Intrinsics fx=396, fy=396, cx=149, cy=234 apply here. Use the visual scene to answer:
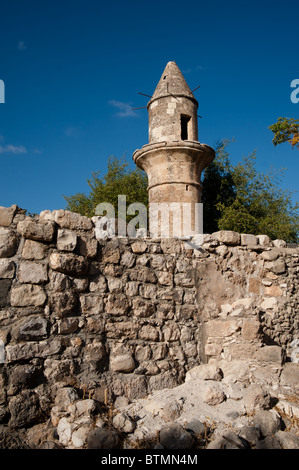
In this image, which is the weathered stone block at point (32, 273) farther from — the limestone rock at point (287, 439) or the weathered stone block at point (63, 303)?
the limestone rock at point (287, 439)

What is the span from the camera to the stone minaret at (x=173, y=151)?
36.7ft

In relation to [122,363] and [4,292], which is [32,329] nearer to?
[4,292]

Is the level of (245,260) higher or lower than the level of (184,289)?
higher

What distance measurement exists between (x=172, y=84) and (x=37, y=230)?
9513mm

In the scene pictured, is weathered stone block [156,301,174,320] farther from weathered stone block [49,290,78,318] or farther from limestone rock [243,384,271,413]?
limestone rock [243,384,271,413]

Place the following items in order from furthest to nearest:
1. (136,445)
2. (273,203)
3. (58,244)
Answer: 1. (273,203)
2. (58,244)
3. (136,445)

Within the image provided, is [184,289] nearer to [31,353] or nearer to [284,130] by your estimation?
[31,353]

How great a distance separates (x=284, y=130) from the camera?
476 inches

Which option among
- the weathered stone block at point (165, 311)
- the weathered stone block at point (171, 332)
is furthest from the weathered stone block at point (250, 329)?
the weathered stone block at point (165, 311)

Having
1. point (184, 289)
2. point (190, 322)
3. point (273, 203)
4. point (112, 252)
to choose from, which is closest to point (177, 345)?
point (190, 322)

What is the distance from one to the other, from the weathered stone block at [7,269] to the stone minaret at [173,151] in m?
7.13

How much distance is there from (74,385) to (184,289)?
1.93 metres

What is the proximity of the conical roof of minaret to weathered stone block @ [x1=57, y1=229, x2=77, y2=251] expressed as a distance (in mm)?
8812

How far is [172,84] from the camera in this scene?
12.2 meters
